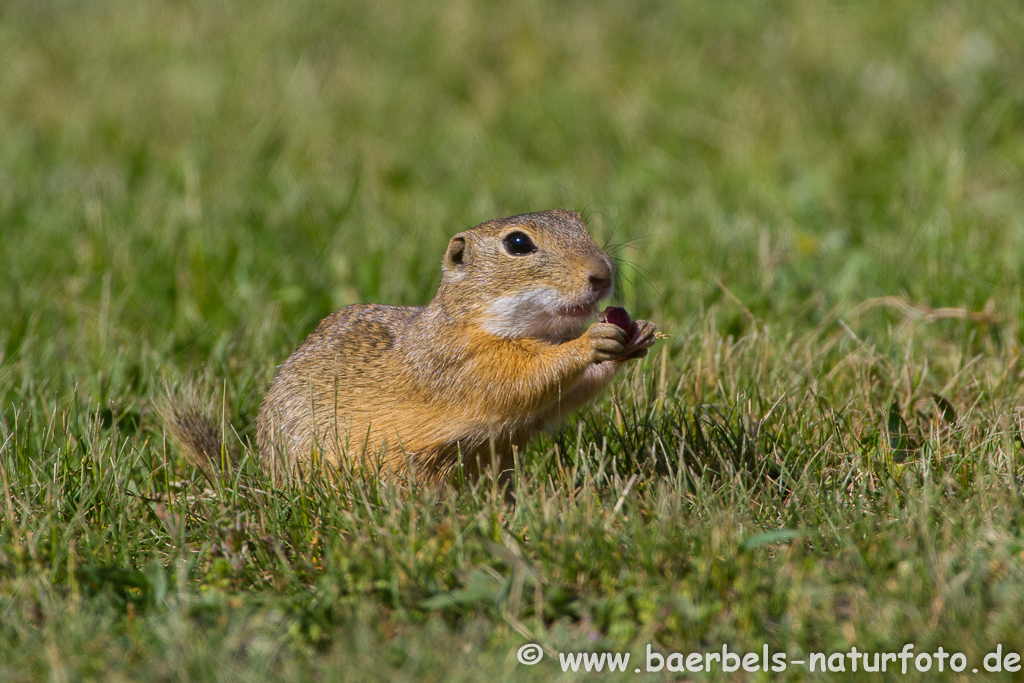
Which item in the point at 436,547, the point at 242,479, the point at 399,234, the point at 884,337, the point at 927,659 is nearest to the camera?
the point at 927,659

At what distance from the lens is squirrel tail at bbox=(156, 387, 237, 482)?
11.1ft

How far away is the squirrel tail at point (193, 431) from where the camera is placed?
3.37 m

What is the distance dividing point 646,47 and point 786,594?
6.36m

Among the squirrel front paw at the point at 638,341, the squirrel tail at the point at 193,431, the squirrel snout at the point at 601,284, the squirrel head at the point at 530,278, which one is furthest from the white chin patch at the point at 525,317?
the squirrel tail at the point at 193,431

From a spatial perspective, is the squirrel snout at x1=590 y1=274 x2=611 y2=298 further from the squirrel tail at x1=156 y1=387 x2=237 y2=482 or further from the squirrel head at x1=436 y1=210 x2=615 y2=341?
the squirrel tail at x1=156 y1=387 x2=237 y2=482

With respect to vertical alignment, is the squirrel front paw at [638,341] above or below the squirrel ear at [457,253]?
below

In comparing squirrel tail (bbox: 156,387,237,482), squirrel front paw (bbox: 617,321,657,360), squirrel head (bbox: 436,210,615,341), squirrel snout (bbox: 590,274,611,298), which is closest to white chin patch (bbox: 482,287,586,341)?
squirrel head (bbox: 436,210,615,341)

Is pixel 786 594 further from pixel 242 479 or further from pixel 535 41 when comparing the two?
pixel 535 41

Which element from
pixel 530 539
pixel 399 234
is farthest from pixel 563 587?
pixel 399 234

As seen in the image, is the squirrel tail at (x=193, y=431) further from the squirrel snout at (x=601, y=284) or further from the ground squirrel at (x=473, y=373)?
the squirrel snout at (x=601, y=284)

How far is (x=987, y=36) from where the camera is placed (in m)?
6.92

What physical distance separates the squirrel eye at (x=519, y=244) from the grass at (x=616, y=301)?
556mm

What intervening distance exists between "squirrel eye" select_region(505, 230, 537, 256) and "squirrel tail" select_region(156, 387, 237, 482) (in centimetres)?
Result: 103

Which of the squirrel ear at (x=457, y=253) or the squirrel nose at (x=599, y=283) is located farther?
the squirrel ear at (x=457, y=253)
